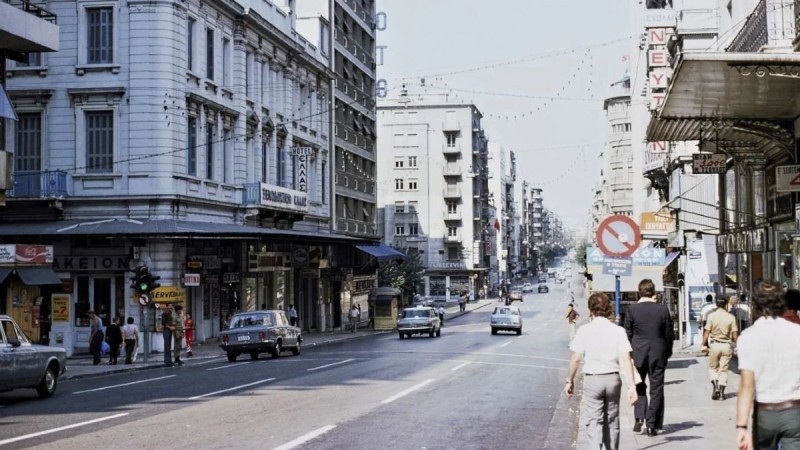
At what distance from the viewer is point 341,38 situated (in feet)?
233

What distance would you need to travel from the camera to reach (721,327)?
1822cm

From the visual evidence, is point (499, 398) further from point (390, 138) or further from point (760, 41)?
point (390, 138)

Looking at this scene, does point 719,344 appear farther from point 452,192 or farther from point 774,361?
point 452,192

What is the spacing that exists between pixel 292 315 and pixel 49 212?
1465 centimetres

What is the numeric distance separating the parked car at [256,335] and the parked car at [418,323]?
15685 millimetres

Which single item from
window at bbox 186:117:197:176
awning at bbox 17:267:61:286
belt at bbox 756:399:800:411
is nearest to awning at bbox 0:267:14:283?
awning at bbox 17:267:61:286

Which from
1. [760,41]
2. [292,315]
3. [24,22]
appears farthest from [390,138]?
[760,41]

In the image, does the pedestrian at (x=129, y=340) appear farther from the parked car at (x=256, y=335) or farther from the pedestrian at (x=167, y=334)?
the parked car at (x=256, y=335)

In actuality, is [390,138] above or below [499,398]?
above

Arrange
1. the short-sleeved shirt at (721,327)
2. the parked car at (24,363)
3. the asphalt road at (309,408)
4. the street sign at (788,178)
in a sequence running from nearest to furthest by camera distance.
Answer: the asphalt road at (309,408), the short-sleeved shirt at (721,327), the parked car at (24,363), the street sign at (788,178)

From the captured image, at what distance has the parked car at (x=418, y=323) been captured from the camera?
170 ft

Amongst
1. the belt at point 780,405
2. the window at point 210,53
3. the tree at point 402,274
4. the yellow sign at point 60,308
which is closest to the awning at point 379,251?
the tree at point 402,274

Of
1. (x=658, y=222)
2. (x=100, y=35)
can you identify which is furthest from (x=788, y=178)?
(x=100, y=35)

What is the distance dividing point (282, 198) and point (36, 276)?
55.3 ft
